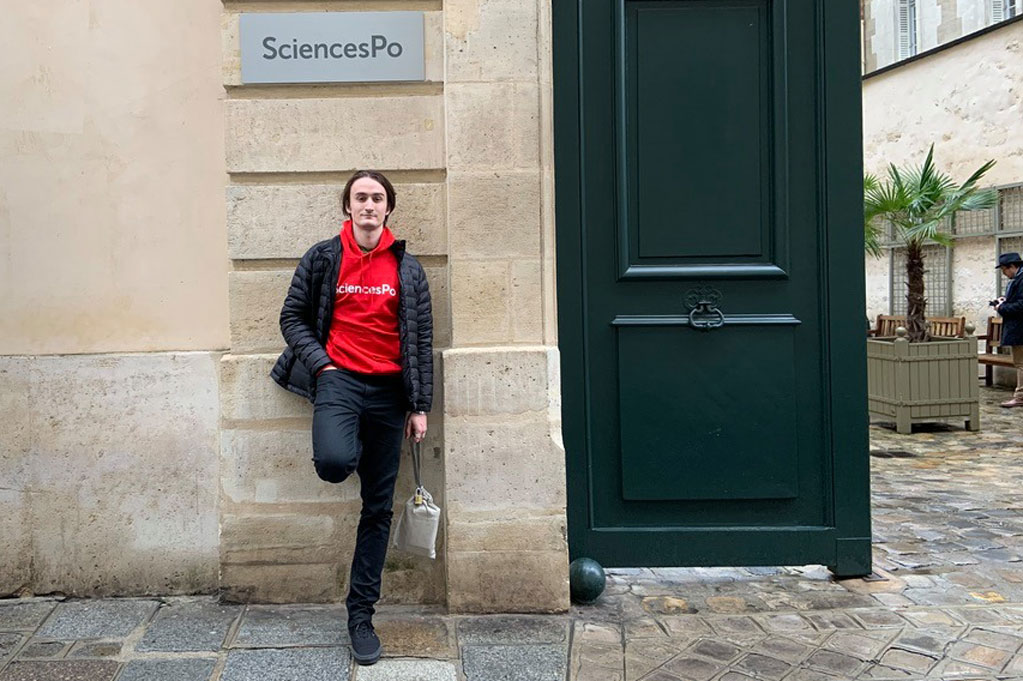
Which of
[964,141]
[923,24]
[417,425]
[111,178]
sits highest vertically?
[923,24]

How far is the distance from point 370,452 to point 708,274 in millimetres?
1837

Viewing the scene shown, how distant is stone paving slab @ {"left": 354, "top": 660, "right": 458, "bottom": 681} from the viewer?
11.6ft

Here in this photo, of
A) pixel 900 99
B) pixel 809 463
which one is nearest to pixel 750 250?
pixel 809 463

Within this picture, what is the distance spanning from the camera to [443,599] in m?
4.33

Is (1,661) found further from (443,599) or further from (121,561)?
(443,599)

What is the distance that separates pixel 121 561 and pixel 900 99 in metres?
14.9

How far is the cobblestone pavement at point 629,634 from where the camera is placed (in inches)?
141

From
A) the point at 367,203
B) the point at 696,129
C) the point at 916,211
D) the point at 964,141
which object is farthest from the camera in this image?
the point at 964,141

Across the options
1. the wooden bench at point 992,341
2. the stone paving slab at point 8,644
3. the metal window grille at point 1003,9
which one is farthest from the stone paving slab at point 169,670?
the metal window grille at point 1003,9

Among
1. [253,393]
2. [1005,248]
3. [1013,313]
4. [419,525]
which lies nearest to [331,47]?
[253,393]

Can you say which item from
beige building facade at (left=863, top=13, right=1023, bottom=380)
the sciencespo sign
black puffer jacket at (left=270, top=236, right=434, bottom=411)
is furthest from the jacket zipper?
beige building facade at (left=863, top=13, right=1023, bottom=380)

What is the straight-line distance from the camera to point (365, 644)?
373 centimetres

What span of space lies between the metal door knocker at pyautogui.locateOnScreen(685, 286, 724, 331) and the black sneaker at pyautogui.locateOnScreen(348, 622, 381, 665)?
79.8 inches

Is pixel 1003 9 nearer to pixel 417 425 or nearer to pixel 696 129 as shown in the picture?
pixel 696 129
